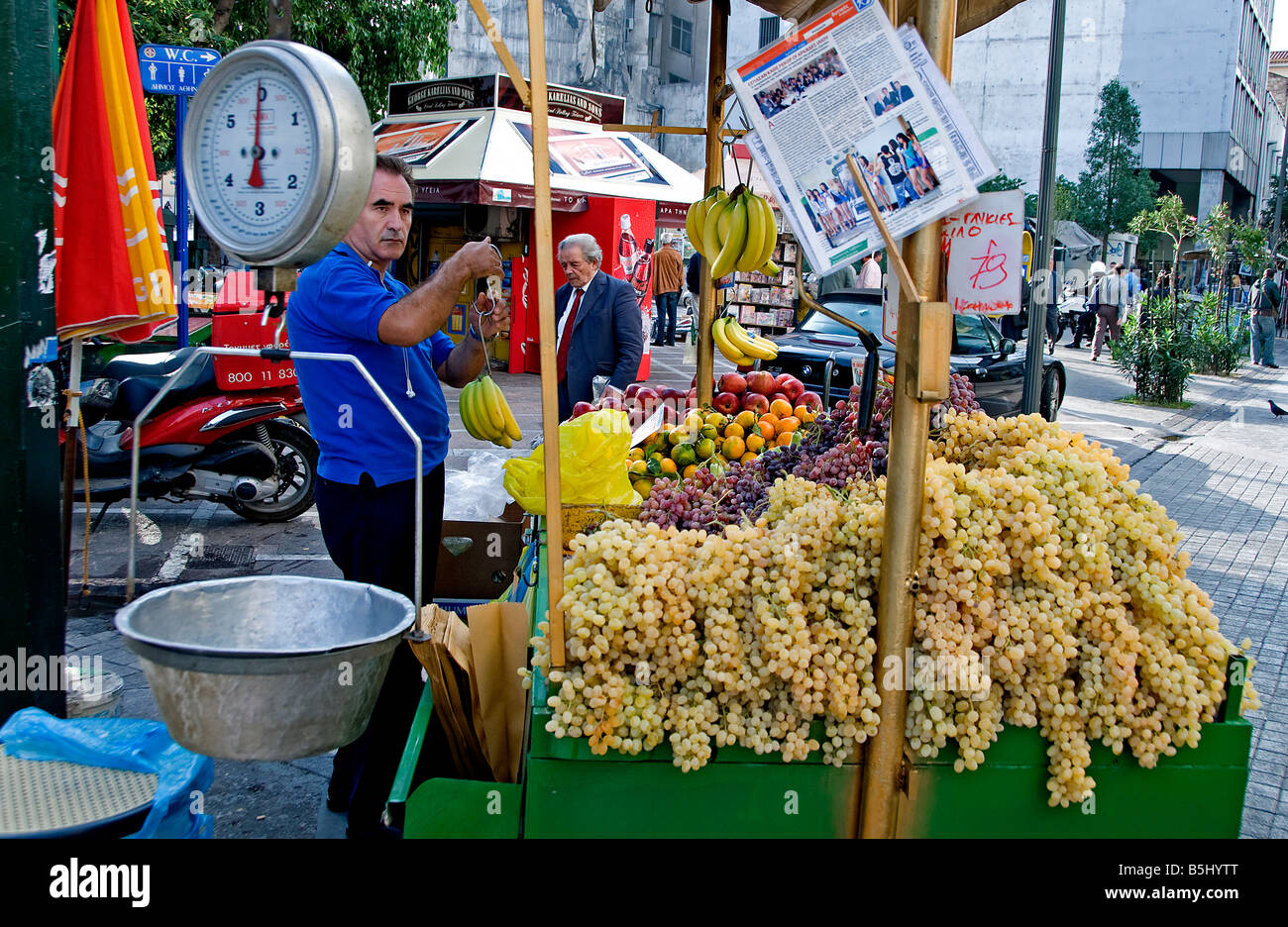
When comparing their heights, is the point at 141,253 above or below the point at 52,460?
above

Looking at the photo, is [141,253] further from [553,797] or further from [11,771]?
[553,797]

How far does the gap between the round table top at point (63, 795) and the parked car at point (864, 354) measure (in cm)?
801

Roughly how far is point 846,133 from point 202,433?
5195 millimetres

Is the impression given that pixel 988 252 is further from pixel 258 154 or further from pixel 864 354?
pixel 864 354

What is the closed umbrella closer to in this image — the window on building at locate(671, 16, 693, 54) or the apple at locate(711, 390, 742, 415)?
the apple at locate(711, 390, 742, 415)

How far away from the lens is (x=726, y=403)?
432 centimetres

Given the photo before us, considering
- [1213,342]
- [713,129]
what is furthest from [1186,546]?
[1213,342]

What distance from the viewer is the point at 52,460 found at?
281cm

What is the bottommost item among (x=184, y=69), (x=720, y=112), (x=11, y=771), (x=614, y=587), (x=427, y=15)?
(x=11, y=771)

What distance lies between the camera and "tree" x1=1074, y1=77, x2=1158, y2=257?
129 feet

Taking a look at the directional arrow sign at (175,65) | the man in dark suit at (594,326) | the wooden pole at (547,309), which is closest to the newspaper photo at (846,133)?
the wooden pole at (547,309)

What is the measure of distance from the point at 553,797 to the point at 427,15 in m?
13.4

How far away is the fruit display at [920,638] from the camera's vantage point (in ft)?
7.17
